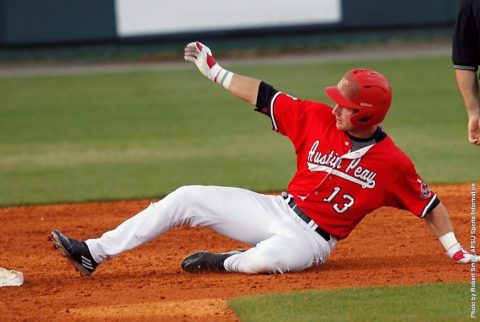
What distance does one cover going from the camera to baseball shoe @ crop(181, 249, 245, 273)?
6.64 m

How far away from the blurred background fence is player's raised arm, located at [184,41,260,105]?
12.2m

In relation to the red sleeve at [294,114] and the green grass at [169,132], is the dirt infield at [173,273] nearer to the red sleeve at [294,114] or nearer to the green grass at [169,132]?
the red sleeve at [294,114]

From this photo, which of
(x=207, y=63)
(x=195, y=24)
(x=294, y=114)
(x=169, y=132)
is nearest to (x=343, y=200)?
(x=294, y=114)

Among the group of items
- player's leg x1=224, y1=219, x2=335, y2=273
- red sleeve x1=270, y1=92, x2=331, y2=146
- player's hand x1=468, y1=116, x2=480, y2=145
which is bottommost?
player's leg x1=224, y1=219, x2=335, y2=273

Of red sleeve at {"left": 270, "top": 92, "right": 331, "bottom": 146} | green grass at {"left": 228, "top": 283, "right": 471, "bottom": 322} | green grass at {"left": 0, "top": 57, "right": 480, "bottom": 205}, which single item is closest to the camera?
green grass at {"left": 228, "top": 283, "right": 471, "bottom": 322}

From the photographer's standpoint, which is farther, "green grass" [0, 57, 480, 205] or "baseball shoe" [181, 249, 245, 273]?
"green grass" [0, 57, 480, 205]

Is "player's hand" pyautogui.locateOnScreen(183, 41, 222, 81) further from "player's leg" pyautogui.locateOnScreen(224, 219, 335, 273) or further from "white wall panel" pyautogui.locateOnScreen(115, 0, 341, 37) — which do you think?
"white wall panel" pyautogui.locateOnScreen(115, 0, 341, 37)

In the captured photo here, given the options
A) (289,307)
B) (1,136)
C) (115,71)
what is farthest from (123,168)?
(115,71)

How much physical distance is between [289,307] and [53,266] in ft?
6.65

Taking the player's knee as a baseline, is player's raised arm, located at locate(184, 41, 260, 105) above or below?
above

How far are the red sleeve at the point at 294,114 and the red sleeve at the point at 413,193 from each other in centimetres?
56

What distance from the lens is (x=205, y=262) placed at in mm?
6656

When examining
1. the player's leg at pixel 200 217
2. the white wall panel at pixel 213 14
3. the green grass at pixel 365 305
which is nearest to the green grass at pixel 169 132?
the white wall panel at pixel 213 14

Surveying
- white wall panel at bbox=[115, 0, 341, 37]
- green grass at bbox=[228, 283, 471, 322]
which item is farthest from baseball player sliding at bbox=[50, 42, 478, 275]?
white wall panel at bbox=[115, 0, 341, 37]
